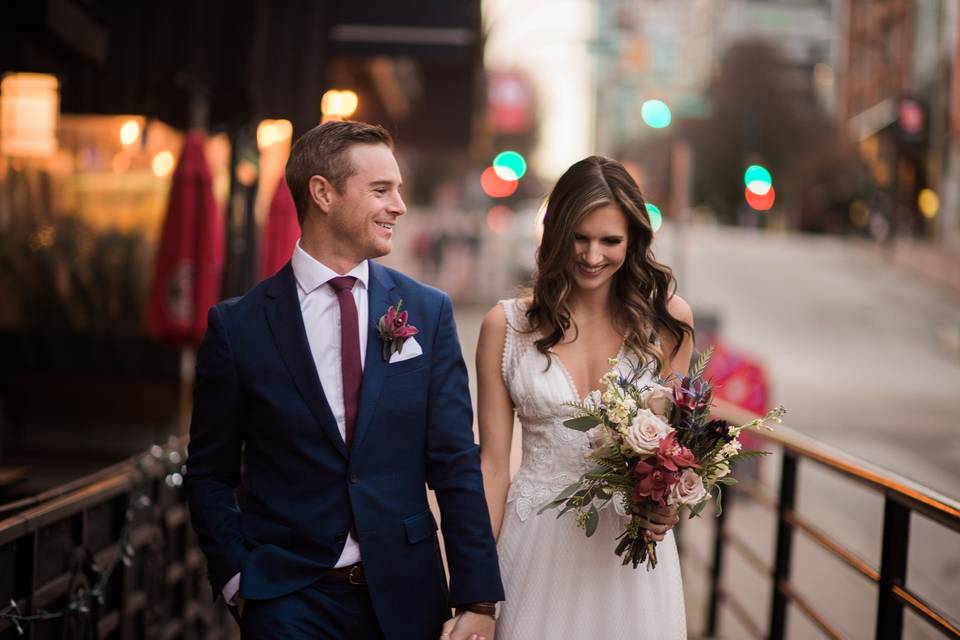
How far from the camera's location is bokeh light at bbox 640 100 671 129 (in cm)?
1903

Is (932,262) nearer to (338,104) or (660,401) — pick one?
(338,104)

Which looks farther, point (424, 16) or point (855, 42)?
point (855, 42)

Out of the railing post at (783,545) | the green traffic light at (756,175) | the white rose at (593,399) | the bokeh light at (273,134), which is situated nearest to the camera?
the white rose at (593,399)

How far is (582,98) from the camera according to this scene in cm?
8269

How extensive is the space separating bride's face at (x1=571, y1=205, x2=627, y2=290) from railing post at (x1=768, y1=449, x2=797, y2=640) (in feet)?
6.93

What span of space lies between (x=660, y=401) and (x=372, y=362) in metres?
0.81

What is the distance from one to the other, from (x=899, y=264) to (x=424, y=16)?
97.8 feet

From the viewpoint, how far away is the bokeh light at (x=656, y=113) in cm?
1903

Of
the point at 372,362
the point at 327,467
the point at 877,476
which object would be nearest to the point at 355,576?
the point at 327,467

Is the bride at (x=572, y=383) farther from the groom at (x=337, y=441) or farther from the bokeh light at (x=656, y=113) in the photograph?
the bokeh light at (x=656, y=113)

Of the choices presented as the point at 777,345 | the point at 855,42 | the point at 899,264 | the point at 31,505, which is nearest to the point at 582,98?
the point at 855,42

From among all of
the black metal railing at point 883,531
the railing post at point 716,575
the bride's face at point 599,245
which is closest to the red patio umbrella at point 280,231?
the black metal railing at point 883,531

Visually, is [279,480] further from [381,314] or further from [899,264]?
[899,264]

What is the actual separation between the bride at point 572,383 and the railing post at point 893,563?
919 mm
